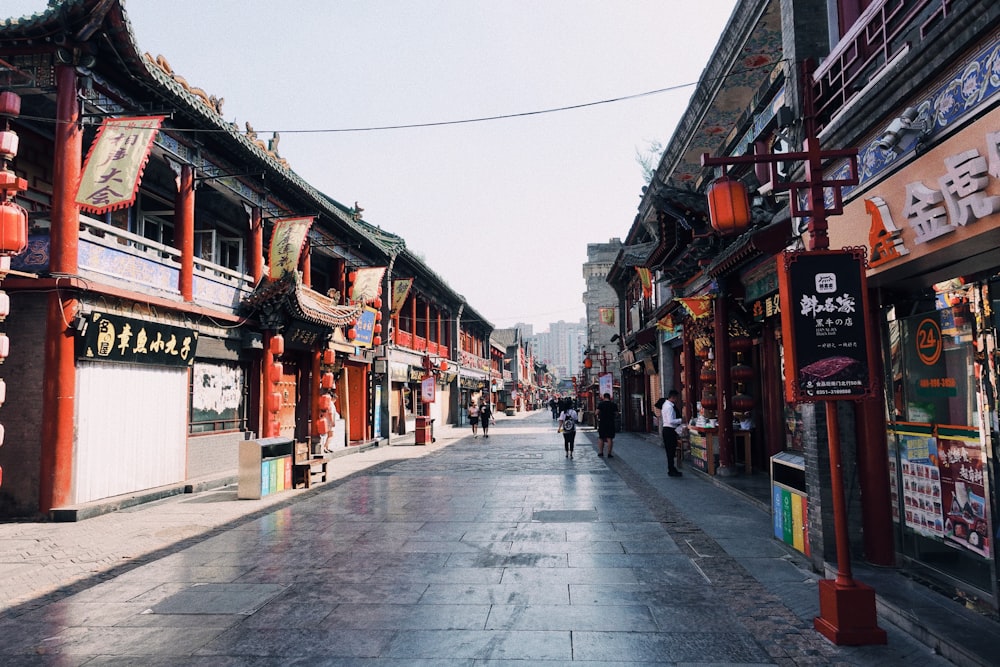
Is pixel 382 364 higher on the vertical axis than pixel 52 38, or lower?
lower

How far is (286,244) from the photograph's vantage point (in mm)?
15453

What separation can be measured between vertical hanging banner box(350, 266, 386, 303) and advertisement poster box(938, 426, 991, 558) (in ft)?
57.2

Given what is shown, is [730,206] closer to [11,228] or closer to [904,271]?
[904,271]

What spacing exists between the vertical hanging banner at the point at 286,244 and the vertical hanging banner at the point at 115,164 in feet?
18.7

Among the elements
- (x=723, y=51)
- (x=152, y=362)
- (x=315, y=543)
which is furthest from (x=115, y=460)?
(x=723, y=51)

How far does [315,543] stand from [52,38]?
8.53m

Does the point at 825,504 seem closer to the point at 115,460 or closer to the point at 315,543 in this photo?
the point at 315,543

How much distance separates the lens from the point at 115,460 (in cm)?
1040

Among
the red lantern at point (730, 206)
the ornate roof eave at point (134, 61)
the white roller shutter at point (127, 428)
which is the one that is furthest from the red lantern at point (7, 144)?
the red lantern at point (730, 206)

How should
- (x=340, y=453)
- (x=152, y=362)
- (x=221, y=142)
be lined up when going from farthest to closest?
(x=340, y=453) < (x=221, y=142) < (x=152, y=362)

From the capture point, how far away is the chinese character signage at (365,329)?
21.2m

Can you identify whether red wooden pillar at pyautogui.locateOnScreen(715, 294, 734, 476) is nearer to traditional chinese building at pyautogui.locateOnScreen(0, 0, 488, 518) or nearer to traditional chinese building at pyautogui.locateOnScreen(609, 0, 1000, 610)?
traditional chinese building at pyautogui.locateOnScreen(609, 0, 1000, 610)

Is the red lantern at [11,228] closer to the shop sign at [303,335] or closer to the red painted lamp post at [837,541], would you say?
the shop sign at [303,335]

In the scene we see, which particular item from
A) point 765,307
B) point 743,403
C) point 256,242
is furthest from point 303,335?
point 765,307
